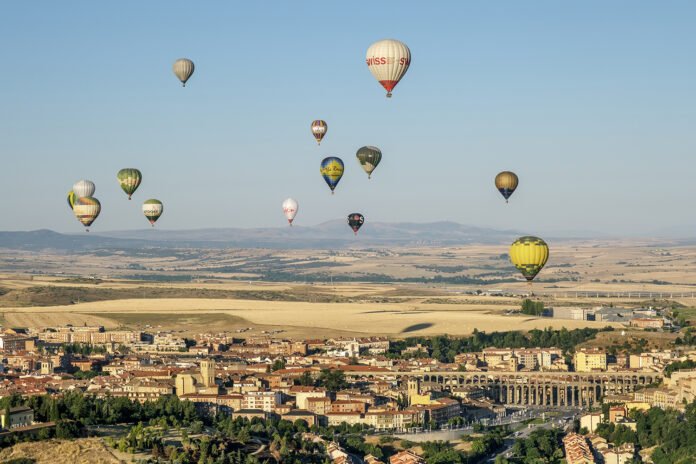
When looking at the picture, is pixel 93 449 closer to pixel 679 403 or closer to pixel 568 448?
pixel 568 448

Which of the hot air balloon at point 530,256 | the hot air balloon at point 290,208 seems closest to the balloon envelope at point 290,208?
the hot air balloon at point 290,208

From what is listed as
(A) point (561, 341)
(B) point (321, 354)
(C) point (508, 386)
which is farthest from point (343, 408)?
(A) point (561, 341)

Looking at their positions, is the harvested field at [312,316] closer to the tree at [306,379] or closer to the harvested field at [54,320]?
the harvested field at [54,320]

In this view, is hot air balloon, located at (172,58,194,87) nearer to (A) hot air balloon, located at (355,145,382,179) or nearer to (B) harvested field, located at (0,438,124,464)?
(A) hot air balloon, located at (355,145,382,179)

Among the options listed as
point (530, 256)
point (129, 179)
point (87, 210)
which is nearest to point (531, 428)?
point (530, 256)

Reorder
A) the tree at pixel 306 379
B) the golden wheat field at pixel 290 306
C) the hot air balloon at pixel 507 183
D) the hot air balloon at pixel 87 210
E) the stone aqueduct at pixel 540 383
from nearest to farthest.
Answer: the hot air balloon at pixel 507 183 < the tree at pixel 306 379 < the stone aqueduct at pixel 540 383 < the hot air balloon at pixel 87 210 < the golden wheat field at pixel 290 306

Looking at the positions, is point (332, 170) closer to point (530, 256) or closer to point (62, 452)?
point (530, 256)
